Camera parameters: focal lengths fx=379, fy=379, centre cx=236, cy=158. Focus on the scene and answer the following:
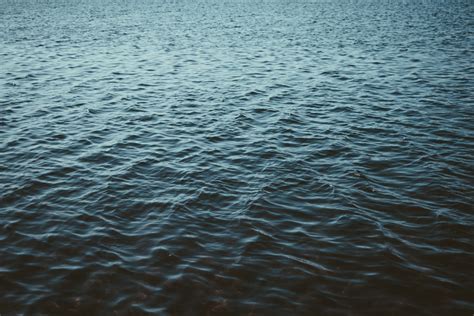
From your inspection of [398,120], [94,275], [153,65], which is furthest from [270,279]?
[153,65]

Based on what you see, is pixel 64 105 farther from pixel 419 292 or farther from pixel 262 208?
pixel 419 292

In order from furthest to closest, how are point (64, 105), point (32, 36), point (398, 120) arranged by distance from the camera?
point (32, 36), point (64, 105), point (398, 120)

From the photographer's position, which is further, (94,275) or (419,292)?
(94,275)

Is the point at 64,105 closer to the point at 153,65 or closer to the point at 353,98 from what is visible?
the point at 153,65

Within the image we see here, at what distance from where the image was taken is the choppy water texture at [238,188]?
1078cm

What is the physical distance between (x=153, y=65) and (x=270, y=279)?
99.4 feet

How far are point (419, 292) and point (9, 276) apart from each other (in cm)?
1180

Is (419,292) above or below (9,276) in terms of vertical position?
below

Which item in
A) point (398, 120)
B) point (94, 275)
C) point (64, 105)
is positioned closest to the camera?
point (94, 275)

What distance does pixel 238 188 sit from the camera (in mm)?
15914

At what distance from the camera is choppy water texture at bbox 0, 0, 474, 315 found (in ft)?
35.4

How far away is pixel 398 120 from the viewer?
73.1ft

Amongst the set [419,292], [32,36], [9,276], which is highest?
[32,36]

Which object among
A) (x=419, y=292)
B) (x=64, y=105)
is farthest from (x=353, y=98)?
(x=64, y=105)
